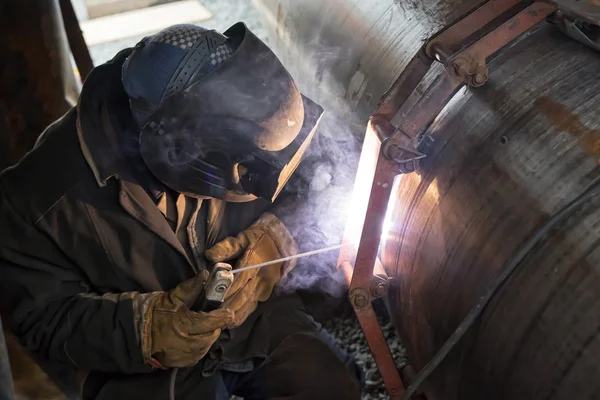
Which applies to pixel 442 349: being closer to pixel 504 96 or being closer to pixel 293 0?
pixel 504 96

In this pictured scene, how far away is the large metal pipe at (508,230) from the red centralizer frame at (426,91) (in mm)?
63

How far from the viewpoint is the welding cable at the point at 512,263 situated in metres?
0.89

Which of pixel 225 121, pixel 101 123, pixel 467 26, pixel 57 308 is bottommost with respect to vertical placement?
pixel 57 308

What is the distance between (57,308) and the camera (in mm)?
1474

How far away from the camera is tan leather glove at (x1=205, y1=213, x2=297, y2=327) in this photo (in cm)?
A: 164

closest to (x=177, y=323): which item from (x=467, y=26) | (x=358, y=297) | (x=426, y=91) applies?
(x=358, y=297)

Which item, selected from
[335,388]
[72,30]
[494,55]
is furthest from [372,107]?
[72,30]

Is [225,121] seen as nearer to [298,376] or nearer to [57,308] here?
[57,308]

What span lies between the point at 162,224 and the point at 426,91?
736 mm

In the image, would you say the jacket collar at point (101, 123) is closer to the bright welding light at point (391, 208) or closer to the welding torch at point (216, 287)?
the welding torch at point (216, 287)

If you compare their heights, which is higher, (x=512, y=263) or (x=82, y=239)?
(x=512, y=263)

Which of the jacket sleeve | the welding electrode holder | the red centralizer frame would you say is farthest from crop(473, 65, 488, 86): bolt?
the jacket sleeve

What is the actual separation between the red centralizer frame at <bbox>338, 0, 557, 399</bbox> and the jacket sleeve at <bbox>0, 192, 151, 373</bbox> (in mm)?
596

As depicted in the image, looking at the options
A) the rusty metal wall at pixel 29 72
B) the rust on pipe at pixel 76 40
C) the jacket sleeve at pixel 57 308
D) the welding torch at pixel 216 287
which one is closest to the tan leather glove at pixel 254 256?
the welding torch at pixel 216 287
